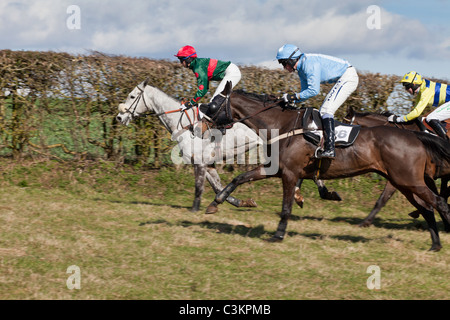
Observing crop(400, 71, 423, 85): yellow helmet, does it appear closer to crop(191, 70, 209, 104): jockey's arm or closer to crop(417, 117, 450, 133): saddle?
crop(417, 117, 450, 133): saddle

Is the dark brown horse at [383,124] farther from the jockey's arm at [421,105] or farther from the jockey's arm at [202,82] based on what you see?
the jockey's arm at [202,82]

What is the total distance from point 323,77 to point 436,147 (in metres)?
1.69

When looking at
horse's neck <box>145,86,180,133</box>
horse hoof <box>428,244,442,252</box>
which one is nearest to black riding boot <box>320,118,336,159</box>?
horse hoof <box>428,244,442,252</box>

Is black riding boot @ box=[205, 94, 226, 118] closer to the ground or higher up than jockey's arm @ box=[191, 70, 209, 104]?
closer to the ground

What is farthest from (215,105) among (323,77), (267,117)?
(323,77)

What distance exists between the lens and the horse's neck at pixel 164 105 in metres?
8.95

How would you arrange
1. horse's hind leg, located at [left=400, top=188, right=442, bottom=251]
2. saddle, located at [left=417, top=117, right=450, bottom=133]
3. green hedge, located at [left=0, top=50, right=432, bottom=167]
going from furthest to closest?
green hedge, located at [left=0, top=50, right=432, bottom=167] → saddle, located at [left=417, top=117, right=450, bottom=133] → horse's hind leg, located at [left=400, top=188, right=442, bottom=251]

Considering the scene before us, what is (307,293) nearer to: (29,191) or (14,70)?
(29,191)

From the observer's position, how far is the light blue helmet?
22.4 ft

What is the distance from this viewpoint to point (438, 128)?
27.1ft

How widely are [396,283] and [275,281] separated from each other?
121cm

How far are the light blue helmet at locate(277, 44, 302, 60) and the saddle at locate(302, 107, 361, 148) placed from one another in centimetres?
74

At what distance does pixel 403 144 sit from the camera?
664cm

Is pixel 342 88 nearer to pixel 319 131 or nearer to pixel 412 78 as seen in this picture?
pixel 319 131
